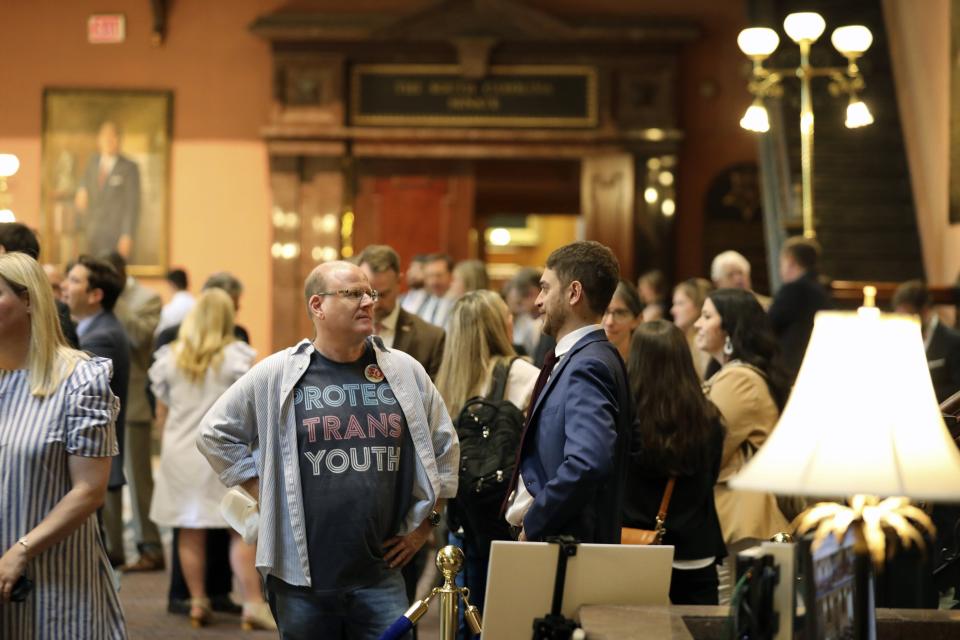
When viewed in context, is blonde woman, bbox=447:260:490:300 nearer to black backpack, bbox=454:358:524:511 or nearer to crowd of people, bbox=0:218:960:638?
crowd of people, bbox=0:218:960:638

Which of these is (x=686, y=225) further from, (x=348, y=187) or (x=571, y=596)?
(x=571, y=596)

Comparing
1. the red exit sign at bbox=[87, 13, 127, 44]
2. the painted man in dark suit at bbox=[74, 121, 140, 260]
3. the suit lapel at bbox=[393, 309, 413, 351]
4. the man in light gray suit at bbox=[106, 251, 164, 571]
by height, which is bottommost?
the man in light gray suit at bbox=[106, 251, 164, 571]

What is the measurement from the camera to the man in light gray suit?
28.2ft

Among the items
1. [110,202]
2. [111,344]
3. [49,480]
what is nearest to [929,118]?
[110,202]

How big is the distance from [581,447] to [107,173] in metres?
11.7

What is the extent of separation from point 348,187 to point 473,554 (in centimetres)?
965

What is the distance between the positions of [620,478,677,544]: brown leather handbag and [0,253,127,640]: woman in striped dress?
1672mm

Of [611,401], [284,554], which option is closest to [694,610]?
[611,401]

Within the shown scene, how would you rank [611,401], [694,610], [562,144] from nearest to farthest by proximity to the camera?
[694,610], [611,401], [562,144]

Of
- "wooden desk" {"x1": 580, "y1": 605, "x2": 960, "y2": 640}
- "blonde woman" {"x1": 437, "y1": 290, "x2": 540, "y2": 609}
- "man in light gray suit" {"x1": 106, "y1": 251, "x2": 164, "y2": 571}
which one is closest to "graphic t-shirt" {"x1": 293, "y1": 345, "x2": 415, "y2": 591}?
"wooden desk" {"x1": 580, "y1": 605, "x2": 960, "y2": 640}

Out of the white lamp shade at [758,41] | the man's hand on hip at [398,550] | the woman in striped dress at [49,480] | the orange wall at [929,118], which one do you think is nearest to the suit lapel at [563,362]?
the man's hand on hip at [398,550]

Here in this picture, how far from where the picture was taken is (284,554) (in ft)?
13.1

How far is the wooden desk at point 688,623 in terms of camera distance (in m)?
3.06

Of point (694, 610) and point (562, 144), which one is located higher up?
point (562, 144)
